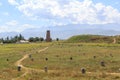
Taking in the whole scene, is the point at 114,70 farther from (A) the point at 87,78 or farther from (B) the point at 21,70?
(B) the point at 21,70

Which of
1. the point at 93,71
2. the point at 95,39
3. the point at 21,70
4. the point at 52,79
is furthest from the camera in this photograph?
the point at 95,39

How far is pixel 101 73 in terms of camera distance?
45.4 m

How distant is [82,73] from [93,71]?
321cm

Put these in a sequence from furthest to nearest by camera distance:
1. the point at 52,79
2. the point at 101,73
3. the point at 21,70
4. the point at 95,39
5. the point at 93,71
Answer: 1. the point at 95,39
2. the point at 21,70
3. the point at 93,71
4. the point at 101,73
5. the point at 52,79

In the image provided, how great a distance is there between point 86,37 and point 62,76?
406 feet

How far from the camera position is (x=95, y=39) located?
6329 inches

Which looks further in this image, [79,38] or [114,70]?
[79,38]

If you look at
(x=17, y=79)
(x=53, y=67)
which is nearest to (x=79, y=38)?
(x=53, y=67)

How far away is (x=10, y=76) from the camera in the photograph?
46844mm

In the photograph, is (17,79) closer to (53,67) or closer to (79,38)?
(53,67)

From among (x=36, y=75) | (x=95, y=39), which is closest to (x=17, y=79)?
(x=36, y=75)

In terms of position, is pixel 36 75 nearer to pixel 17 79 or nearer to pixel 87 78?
pixel 17 79

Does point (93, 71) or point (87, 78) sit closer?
point (87, 78)

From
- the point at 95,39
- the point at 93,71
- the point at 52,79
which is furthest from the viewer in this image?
the point at 95,39
